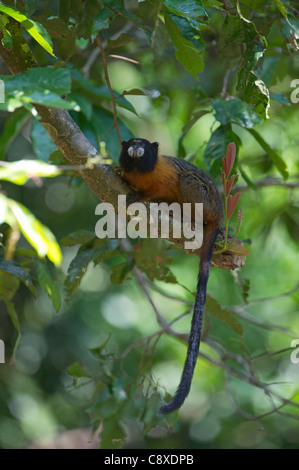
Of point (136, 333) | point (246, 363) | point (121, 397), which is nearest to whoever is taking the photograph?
point (121, 397)

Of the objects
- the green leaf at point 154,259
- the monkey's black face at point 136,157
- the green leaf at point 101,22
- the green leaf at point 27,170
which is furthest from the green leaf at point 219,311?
the green leaf at point 27,170

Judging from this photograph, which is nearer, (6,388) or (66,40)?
(66,40)

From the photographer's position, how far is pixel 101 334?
799 centimetres

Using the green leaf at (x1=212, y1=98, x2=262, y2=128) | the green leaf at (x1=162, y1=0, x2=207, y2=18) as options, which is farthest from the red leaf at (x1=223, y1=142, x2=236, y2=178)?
the green leaf at (x1=212, y1=98, x2=262, y2=128)

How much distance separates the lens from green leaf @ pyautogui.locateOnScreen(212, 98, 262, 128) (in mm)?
3545

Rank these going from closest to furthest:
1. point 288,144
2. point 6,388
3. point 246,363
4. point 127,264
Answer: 1. point 127,264
2. point 246,363
3. point 288,144
4. point 6,388

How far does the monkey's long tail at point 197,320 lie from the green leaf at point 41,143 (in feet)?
4.48

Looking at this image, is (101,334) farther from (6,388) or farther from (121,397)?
(121,397)

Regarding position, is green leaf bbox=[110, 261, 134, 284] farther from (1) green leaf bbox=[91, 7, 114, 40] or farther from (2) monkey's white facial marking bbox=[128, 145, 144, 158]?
(1) green leaf bbox=[91, 7, 114, 40]

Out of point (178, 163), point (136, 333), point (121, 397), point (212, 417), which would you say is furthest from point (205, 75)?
point (212, 417)

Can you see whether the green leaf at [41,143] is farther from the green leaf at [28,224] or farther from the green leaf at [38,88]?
the green leaf at [28,224]

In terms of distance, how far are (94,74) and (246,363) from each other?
10.5ft

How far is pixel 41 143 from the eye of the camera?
408 centimetres

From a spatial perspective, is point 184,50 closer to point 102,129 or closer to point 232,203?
point 232,203
